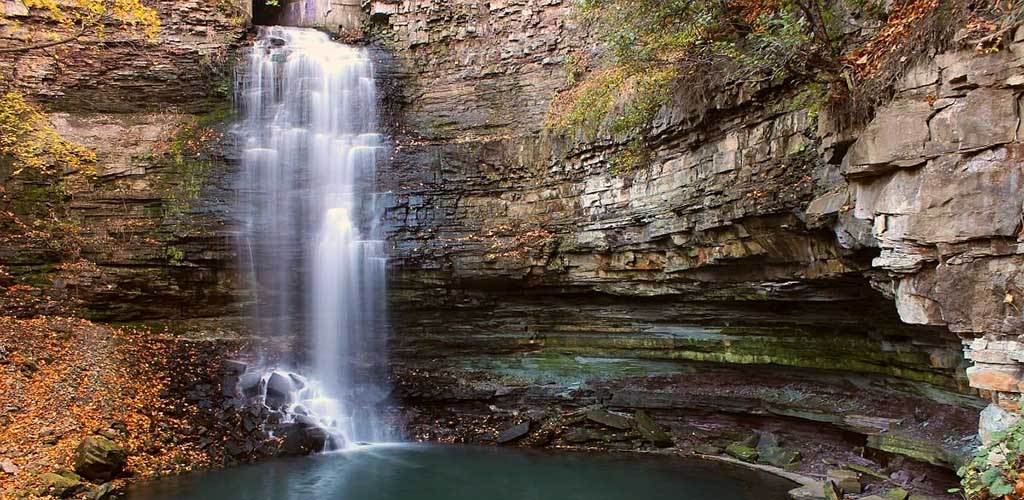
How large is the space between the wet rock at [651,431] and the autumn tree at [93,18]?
13.1 m

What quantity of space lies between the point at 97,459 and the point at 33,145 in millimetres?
8293

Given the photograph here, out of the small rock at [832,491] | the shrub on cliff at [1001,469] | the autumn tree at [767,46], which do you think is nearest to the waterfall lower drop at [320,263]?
the autumn tree at [767,46]

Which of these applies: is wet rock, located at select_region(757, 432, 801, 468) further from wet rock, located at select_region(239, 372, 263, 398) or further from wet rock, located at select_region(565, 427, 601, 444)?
wet rock, located at select_region(239, 372, 263, 398)

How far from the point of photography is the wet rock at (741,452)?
1162 centimetres

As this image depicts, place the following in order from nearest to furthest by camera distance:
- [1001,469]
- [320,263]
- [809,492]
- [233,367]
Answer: [1001,469] → [809,492] → [233,367] → [320,263]

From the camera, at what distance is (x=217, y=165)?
16.0m

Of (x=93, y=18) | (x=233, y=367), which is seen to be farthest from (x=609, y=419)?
(x=93, y=18)

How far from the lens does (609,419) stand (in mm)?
13469

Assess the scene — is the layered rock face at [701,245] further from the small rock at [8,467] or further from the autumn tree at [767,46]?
the small rock at [8,467]

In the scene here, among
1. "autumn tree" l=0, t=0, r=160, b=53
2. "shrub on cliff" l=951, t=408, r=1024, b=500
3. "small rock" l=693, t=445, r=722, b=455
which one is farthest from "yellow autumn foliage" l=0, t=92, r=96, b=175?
"shrub on cliff" l=951, t=408, r=1024, b=500

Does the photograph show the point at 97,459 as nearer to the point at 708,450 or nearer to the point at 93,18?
the point at 93,18

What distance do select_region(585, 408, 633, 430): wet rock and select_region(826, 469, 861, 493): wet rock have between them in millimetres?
4225

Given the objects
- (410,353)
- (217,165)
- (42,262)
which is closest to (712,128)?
(410,353)

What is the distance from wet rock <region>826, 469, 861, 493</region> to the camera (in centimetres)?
946
